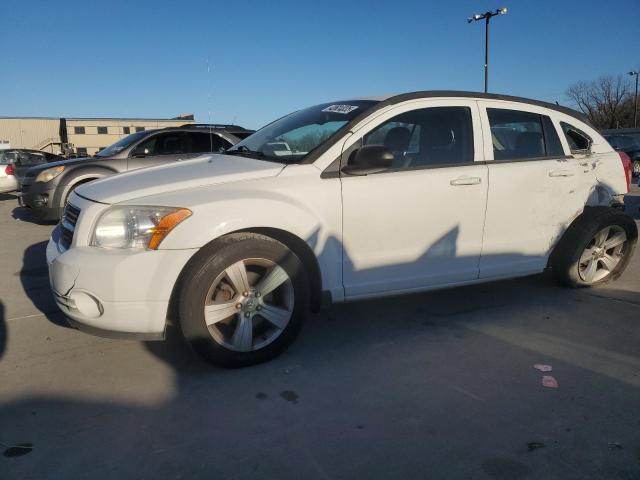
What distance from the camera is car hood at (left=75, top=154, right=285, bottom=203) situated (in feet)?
9.62

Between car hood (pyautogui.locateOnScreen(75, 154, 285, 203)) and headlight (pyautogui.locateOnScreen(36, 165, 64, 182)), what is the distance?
5.10 meters

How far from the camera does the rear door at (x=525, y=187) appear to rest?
3.78 metres

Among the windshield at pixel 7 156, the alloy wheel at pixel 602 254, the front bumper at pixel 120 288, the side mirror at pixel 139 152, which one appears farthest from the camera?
the windshield at pixel 7 156

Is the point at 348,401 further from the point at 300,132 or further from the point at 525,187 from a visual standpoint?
the point at 525,187

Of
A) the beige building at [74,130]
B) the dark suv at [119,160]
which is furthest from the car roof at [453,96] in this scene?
the beige building at [74,130]

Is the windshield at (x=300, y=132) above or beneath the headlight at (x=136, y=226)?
above

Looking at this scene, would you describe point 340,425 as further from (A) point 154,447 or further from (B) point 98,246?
(B) point 98,246

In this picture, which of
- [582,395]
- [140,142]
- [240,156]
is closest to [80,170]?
[140,142]

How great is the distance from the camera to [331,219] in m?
3.18

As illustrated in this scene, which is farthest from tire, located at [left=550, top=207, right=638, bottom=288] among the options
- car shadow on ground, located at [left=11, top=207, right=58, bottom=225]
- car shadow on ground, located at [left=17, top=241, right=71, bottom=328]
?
car shadow on ground, located at [left=11, top=207, right=58, bottom=225]

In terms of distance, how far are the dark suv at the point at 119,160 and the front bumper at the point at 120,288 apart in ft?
16.1

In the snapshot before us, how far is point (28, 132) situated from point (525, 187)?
67.0 metres

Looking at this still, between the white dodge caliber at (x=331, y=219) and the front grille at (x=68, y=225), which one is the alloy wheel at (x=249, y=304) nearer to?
the white dodge caliber at (x=331, y=219)

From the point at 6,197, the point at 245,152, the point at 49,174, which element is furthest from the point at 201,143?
the point at 6,197
